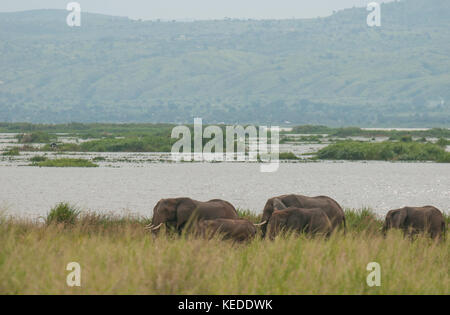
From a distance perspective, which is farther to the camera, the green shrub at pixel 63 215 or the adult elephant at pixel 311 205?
the green shrub at pixel 63 215

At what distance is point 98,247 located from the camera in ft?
36.9

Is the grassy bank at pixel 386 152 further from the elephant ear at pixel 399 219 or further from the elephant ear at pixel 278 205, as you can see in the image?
the elephant ear at pixel 278 205

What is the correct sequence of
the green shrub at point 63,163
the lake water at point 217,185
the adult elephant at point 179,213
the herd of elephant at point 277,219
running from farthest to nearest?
the green shrub at point 63,163
the lake water at point 217,185
the adult elephant at point 179,213
the herd of elephant at point 277,219

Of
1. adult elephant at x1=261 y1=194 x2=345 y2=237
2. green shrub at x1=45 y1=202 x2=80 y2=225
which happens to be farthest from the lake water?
adult elephant at x1=261 y1=194 x2=345 y2=237

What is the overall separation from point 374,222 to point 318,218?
Result: 3.93 meters

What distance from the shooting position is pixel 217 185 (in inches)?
1553

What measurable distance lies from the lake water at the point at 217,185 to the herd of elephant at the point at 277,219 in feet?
36.9

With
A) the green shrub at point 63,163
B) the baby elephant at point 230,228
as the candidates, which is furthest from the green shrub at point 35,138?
the baby elephant at point 230,228

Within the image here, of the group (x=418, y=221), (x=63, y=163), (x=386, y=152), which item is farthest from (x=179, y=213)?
(x=386, y=152)

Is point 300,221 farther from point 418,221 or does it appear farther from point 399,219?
point 418,221

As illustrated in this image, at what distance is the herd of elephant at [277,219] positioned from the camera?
14.0 meters

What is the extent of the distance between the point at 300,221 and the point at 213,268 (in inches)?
186

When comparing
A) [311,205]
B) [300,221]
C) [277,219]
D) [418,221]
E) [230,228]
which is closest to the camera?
[230,228]

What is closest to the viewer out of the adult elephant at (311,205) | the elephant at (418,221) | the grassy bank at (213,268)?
the grassy bank at (213,268)
